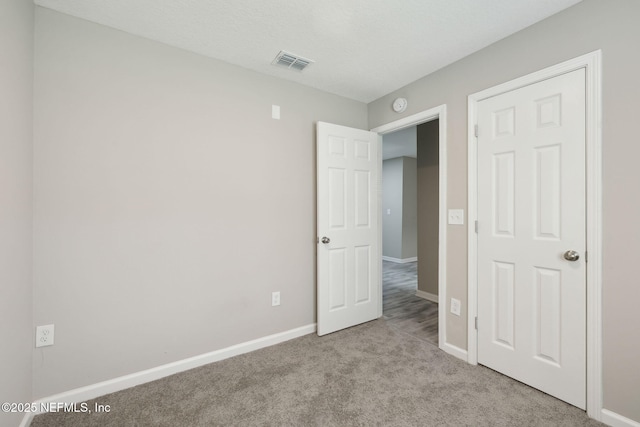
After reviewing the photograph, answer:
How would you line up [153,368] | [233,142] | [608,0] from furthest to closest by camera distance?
[233,142] → [153,368] → [608,0]

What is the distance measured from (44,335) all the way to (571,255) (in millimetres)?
3220

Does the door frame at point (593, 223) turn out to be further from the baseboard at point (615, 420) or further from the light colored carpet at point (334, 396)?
the light colored carpet at point (334, 396)

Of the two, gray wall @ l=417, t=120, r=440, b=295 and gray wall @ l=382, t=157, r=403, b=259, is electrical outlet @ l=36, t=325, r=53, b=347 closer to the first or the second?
gray wall @ l=417, t=120, r=440, b=295

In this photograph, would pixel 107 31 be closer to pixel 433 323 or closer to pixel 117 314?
pixel 117 314

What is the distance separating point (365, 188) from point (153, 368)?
7.82 ft

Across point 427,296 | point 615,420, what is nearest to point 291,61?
point 615,420

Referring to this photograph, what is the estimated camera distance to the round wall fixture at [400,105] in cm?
269

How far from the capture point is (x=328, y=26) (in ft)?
6.08

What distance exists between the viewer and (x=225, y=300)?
2266 mm

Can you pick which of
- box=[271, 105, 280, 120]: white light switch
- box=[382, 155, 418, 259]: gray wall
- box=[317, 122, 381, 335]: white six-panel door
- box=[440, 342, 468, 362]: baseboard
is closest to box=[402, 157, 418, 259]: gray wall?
box=[382, 155, 418, 259]: gray wall

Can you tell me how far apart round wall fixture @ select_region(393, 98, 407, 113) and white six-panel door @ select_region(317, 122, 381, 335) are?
0.36 m

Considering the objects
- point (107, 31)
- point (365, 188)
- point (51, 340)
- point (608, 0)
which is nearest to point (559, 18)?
point (608, 0)

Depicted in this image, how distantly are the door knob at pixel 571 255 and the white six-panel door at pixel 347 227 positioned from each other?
1.62 m

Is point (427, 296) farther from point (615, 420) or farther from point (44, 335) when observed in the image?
point (44, 335)
